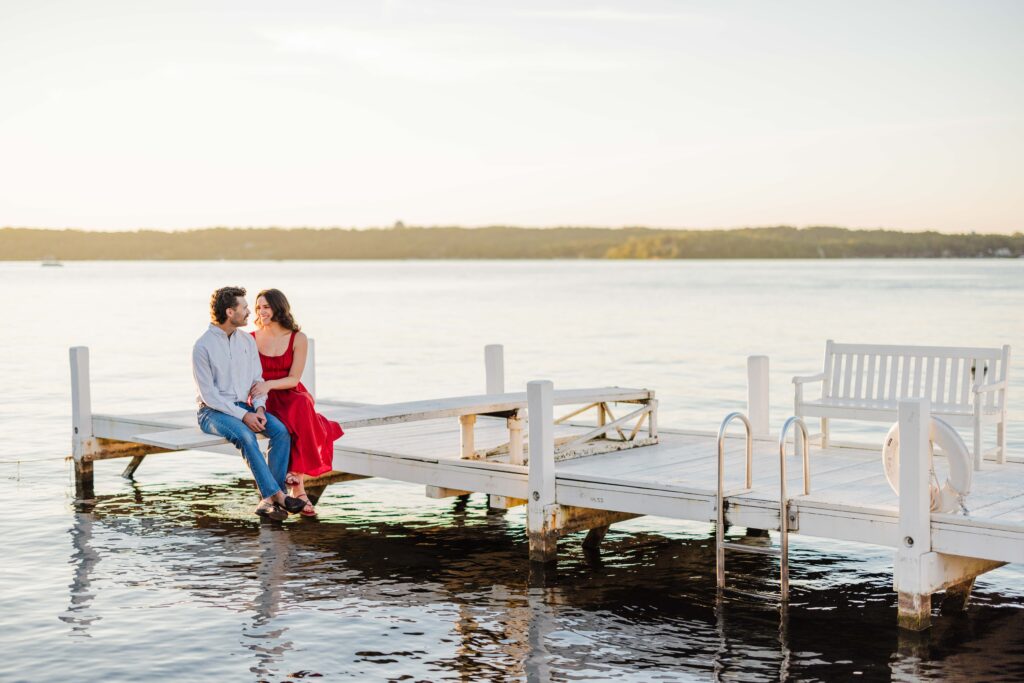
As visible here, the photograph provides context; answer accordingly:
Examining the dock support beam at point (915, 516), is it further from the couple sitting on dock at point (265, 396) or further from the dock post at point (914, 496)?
the couple sitting on dock at point (265, 396)

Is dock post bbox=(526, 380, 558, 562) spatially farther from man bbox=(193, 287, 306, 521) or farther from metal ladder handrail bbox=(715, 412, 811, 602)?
man bbox=(193, 287, 306, 521)

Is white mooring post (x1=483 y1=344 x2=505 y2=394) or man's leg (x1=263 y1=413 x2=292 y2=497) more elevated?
white mooring post (x1=483 y1=344 x2=505 y2=394)

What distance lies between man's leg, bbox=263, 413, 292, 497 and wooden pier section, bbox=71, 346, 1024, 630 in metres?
0.47

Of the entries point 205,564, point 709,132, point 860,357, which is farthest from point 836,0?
point 205,564

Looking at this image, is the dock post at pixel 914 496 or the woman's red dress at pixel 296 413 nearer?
the dock post at pixel 914 496

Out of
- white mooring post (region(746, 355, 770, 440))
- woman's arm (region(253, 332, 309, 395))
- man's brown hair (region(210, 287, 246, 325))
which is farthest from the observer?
white mooring post (region(746, 355, 770, 440))

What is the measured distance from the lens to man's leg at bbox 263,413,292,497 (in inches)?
384

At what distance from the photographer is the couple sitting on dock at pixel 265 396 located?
9.45 metres

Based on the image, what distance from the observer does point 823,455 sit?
10.9 metres

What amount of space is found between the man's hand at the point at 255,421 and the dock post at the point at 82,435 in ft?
17.2

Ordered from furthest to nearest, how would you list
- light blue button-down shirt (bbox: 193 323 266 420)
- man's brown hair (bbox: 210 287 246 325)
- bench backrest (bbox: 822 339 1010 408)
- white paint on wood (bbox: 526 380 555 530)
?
bench backrest (bbox: 822 339 1010 408), white paint on wood (bbox: 526 380 555 530), light blue button-down shirt (bbox: 193 323 266 420), man's brown hair (bbox: 210 287 246 325)

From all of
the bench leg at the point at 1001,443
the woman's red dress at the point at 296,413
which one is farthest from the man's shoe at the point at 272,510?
the bench leg at the point at 1001,443

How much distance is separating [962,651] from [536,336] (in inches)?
1689

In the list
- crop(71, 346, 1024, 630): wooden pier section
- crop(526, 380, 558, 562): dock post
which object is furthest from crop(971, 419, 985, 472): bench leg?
crop(526, 380, 558, 562): dock post
